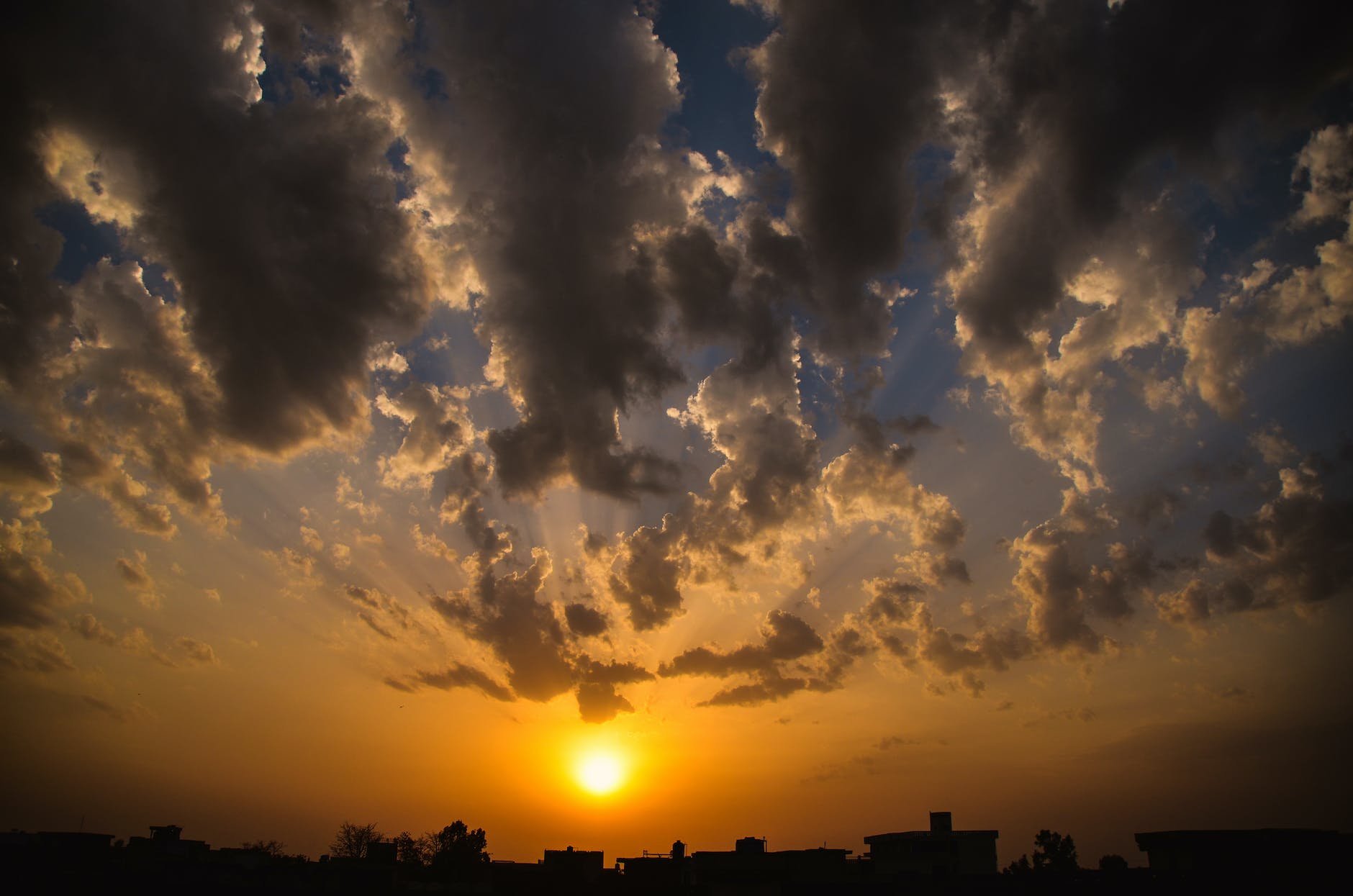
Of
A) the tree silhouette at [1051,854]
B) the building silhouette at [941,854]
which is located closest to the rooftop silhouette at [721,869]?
the building silhouette at [941,854]

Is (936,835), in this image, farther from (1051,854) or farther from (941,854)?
(1051,854)

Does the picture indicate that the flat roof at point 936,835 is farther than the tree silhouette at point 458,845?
No

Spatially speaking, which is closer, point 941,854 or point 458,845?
point 941,854

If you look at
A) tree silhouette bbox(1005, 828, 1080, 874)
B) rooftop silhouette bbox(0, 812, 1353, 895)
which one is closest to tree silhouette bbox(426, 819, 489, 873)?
rooftop silhouette bbox(0, 812, 1353, 895)

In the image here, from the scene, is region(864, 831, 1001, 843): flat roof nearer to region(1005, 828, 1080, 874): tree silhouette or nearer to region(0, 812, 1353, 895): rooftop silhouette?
region(0, 812, 1353, 895): rooftop silhouette

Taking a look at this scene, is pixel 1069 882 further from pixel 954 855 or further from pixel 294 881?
pixel 294 881

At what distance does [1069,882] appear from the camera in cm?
4397

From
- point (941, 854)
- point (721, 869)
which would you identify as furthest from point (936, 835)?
point (721, 869)

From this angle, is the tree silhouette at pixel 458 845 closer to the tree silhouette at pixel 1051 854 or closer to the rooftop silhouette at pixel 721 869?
the rooftop silhouette at pixel 721 869

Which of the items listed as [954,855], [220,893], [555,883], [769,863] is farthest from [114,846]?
[954,855]

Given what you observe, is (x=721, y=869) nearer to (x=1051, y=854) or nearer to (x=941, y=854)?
(x=941, y=854)

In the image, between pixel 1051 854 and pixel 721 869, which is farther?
pixel 1051 854

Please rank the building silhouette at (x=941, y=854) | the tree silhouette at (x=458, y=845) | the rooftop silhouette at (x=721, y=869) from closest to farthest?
the rooftop silhouette at (x=721, y=869) < the building silhouette at (x=941, y=854) < the tree silhouette at (x=458, y=845)

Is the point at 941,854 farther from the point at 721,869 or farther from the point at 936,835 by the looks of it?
the point at 721,869
